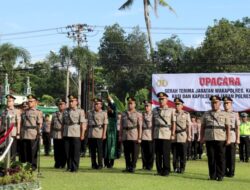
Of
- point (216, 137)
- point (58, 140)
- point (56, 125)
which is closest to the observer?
point (216, 137)

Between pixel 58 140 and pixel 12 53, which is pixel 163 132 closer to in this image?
pixel 58 140

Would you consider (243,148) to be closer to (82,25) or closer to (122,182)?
(122,182)

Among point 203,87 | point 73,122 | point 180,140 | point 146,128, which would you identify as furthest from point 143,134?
point 203,87

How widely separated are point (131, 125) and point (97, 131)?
95 centimetres

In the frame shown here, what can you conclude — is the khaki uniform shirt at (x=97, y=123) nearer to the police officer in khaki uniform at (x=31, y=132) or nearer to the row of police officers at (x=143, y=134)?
the row of police officers at (x=143, y=134)

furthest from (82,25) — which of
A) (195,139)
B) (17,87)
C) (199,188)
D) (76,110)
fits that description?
(199,188)

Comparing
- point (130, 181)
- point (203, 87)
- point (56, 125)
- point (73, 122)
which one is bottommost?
point (130, 181)

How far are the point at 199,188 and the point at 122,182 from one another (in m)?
1.41

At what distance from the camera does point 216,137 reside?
1056cm

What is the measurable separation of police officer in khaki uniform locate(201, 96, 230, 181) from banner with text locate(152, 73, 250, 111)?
596cm

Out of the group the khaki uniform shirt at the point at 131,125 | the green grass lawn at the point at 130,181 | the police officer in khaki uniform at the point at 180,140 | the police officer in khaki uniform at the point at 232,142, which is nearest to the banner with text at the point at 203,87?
the police officer in khaki uniform at the point at 180,140

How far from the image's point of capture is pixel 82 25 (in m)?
43.1

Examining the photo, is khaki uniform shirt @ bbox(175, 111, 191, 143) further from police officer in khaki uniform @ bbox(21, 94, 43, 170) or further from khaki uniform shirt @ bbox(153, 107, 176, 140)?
police officer in khaki uniform @ bbox(21, 94, 43, 170)

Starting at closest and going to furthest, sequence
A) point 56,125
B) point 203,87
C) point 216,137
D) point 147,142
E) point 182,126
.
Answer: point 216,137 → point 182,126 → point 147,142 → point 56,125 → point 203,87
